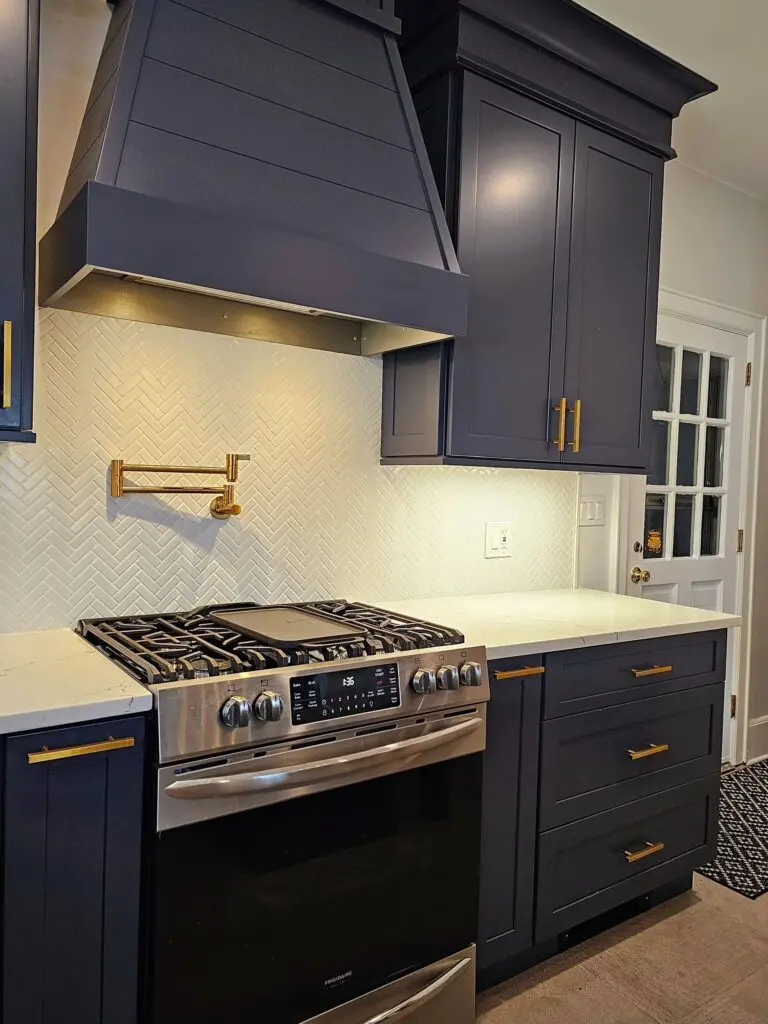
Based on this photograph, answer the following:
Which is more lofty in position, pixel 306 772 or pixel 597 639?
pixel 597 639

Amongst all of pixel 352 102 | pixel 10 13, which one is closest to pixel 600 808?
pixel 352 102

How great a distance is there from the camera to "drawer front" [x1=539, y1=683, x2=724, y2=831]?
207cm

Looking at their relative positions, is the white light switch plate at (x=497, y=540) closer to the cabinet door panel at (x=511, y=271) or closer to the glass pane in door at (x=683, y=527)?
the cabinet door panel at (x=511, y=271)

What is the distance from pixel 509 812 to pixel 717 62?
8.02 ft

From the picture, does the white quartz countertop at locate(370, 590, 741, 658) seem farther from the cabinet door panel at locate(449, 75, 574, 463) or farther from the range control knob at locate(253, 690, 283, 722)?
the range control knob at locate(253, 690, 283, 722)

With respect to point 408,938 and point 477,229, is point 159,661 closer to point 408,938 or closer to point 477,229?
point 408,938

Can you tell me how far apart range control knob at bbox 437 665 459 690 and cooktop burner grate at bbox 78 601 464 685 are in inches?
2.9

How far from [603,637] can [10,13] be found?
1.95 m

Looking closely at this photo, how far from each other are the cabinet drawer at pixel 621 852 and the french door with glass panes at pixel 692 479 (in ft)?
3.19

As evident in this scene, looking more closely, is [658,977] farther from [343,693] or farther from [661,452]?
[661,452]

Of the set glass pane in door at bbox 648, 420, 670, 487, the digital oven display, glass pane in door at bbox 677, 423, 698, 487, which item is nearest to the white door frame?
glass pane in door at bbox 677, 423, 698, 487

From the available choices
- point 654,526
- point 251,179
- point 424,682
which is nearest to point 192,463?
point 251,179

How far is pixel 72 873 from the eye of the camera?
4.39ft

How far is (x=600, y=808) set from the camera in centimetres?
218
